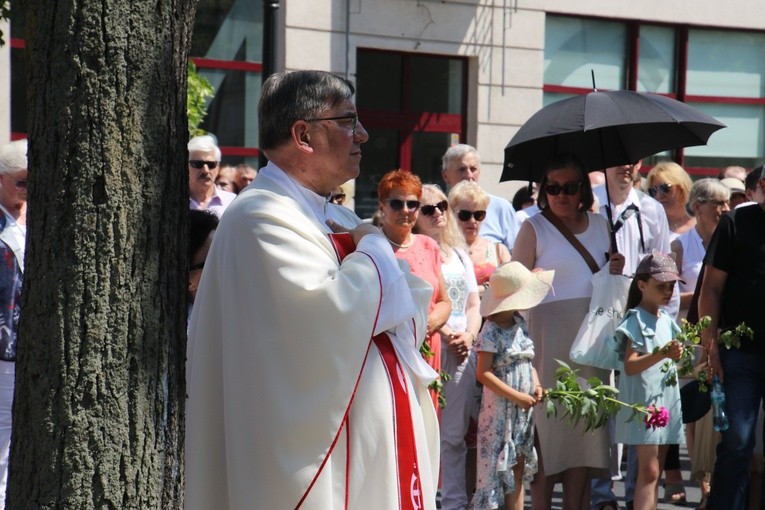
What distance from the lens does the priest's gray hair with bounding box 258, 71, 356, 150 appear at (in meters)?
3.84

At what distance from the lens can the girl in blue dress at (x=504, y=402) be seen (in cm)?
→ 670

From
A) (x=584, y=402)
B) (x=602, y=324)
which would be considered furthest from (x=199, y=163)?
(x=584, y=402)

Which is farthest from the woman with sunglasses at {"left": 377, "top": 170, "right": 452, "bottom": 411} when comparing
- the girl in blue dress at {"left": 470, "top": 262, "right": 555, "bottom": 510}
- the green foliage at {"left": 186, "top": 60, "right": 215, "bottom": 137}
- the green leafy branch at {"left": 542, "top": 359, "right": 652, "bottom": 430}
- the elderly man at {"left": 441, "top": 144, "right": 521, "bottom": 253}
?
the green foliage at {"left": 186, "top": 60, "right": 215, "bottom": 137}

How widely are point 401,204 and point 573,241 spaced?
39.9 inches

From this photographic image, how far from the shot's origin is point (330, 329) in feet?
11.9

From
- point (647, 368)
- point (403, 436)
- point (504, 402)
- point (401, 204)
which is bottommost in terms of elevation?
point (504, 402)

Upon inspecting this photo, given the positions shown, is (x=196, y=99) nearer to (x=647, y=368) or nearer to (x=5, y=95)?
(x=5, y=95)

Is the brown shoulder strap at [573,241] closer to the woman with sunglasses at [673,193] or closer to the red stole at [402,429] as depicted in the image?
the woman with sunglasses at [673,193]

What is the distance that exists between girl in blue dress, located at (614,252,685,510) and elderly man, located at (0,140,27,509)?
10.4 feet

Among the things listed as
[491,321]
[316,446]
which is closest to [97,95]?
[316,446]

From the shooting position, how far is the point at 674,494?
8.27m

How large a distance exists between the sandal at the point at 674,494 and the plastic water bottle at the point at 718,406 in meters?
1.67

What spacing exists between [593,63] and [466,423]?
10.3 meters

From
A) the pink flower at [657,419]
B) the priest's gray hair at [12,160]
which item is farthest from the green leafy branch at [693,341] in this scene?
the priest's gray hair at [12,160]
